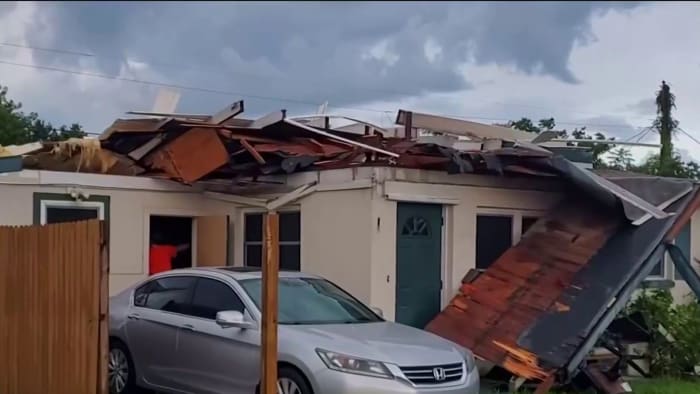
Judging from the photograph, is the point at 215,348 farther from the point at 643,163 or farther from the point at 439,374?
the point at 643,163

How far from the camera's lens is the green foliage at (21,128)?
3894cm

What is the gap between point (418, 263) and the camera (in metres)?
13.7

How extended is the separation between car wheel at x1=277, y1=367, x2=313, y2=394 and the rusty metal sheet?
5954 millimetres

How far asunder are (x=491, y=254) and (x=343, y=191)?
8.85 feet

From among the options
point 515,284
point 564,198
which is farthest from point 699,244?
point 515,284

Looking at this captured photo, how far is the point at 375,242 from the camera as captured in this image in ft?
42.7

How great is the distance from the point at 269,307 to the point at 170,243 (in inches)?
319

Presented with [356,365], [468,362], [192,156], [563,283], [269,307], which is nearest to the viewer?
[269,307]

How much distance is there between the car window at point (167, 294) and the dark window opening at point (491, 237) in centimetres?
530

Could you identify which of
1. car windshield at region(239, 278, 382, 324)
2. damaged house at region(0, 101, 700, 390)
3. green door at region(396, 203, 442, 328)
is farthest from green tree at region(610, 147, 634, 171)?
car windshield at region(239, 278, 382, 324)

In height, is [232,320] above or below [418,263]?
below

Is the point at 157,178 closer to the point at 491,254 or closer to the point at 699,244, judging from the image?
the point at 491,254

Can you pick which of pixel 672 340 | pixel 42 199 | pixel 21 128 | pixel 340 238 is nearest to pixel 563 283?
pixel 672 340

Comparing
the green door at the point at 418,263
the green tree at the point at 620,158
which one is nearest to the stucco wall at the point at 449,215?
the green door at the point at 418,263
